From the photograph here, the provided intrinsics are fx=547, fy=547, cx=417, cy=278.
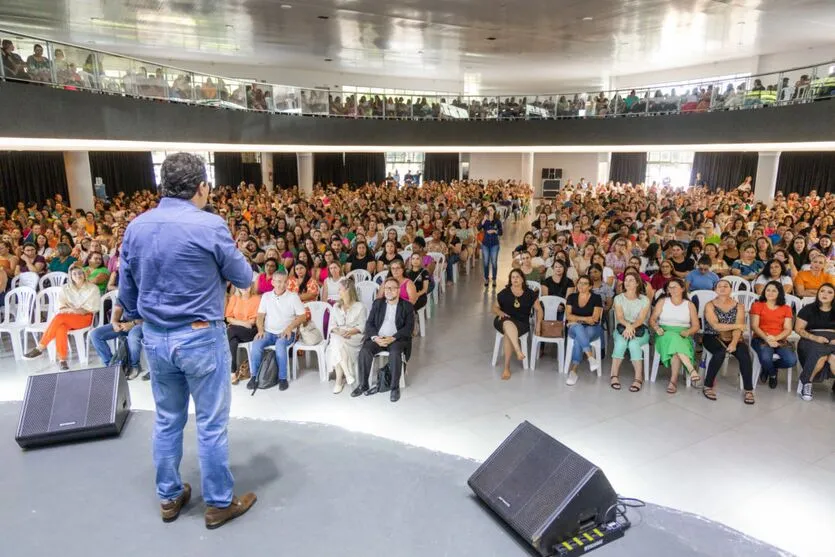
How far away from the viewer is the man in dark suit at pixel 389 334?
17.4ft

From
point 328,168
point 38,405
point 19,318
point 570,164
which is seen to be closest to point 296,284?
point 19,318

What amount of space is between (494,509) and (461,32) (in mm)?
12978

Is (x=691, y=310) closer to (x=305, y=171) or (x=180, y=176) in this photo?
(x=180, y=176)

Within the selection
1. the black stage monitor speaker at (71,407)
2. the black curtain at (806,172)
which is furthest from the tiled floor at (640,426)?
the black curtain at (806,172)

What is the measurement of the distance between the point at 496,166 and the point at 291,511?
26899 mm

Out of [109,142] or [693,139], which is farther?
[693,139]

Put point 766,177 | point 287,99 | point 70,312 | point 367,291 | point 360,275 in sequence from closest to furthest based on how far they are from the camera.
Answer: point 70,312
point 367,291
point 360,275
point 287,99
point 766,177

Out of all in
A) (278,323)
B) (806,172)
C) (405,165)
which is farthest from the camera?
(405,165)

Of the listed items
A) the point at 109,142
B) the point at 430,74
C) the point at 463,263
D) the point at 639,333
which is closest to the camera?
the point at 639,333

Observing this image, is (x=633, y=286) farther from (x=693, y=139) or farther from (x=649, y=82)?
(x=649, y=82)

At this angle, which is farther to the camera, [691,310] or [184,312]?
[691,310]

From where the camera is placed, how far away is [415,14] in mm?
11312

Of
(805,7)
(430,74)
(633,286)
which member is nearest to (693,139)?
(805,7)

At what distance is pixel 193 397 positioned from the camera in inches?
87.7
